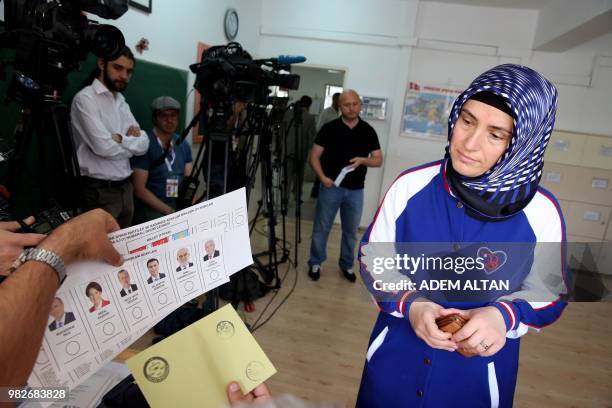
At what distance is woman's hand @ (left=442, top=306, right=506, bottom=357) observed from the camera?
71 centimetres

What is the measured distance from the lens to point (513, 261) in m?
0.74

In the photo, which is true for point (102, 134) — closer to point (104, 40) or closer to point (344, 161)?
point (104, 40)

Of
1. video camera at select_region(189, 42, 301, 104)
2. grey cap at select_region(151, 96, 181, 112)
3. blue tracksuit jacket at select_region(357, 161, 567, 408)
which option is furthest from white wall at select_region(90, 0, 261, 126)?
blue tracksuit jacket at select_region(357, 161, 567, 408)

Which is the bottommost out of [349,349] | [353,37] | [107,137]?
[349,349]

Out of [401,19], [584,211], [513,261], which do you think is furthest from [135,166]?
[584,211]

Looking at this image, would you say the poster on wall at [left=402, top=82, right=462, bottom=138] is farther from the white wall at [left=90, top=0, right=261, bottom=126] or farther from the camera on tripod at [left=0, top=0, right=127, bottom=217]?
the camera on tripod at [left=0, top=0, right=127, bottom=217]

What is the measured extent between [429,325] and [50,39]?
1451 millimetres

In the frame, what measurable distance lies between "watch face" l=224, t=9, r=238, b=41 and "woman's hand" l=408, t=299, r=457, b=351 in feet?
12.4

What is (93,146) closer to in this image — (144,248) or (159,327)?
(159,327)

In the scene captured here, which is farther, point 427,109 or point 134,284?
point 427,109

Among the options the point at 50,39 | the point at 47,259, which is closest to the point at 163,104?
the point at 50,39

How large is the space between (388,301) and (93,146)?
1878 mm

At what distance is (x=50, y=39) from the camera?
1.20 metres

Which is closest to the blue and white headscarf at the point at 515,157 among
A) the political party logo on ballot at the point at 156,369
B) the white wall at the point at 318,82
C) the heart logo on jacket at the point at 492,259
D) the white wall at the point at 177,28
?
the heart logo on jacket at the point at 492,259
